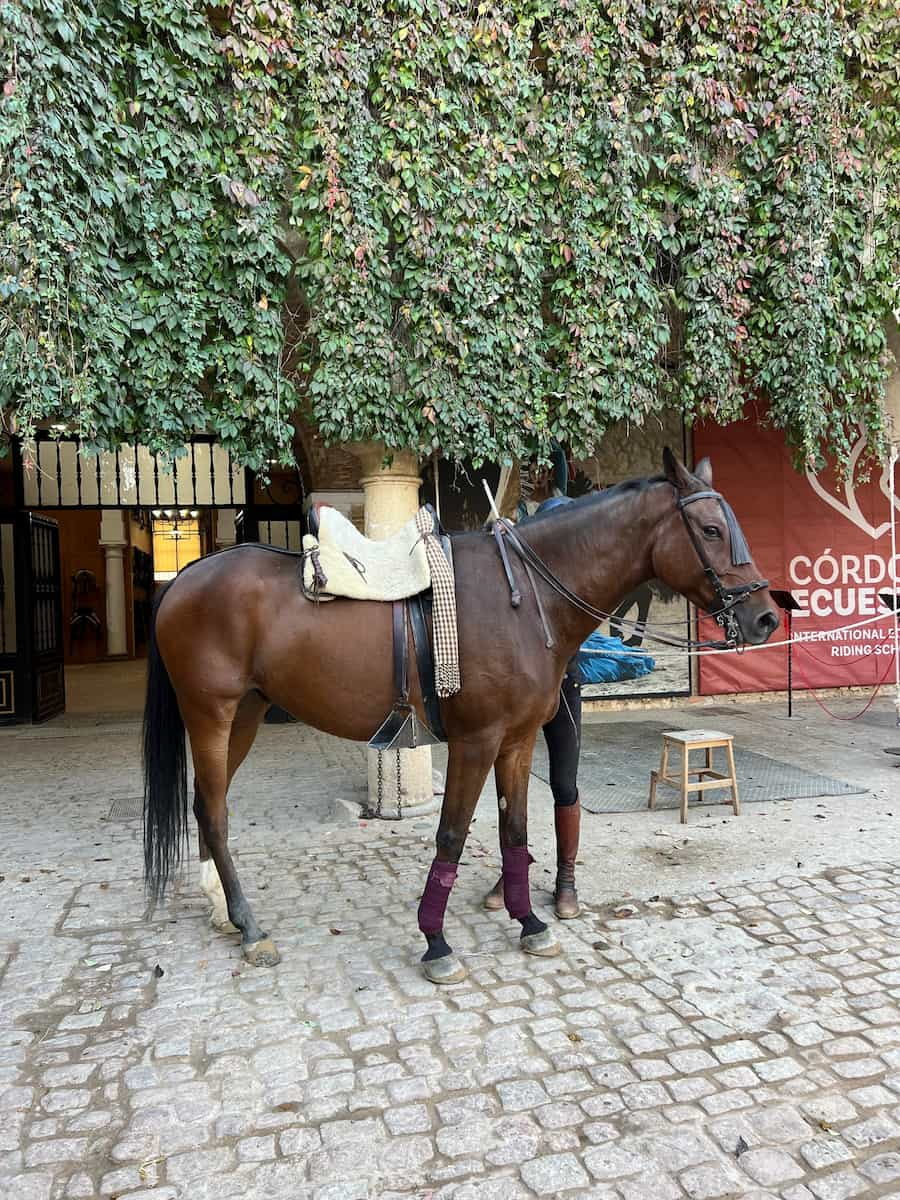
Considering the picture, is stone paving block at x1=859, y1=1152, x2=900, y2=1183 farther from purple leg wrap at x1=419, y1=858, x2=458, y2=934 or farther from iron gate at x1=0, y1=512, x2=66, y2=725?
iron gate at x1=0, y1=512, x2=66, y2=725

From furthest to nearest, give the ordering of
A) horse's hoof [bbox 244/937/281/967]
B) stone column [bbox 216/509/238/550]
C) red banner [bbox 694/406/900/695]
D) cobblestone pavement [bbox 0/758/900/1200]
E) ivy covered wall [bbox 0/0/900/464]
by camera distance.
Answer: stone column [bbox 216/509/238/550] → red banner [bbox 694/406/900/695] → ivy covered wall [bbox 0/0/900/464] → horse's hoof [bbox 244/937/281/967] → cobblestone pavement [bbox 0/758/900/1200]

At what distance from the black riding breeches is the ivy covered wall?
2.23 m

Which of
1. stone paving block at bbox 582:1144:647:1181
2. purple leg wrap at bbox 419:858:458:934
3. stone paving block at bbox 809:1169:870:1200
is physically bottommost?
stone paving block at bbox 582:1144:647:1181

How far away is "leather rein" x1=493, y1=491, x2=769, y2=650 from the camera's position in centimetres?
312

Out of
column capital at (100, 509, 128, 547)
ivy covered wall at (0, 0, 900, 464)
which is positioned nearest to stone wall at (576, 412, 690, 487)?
ivy covered wall at (0, 0, 900, 464)

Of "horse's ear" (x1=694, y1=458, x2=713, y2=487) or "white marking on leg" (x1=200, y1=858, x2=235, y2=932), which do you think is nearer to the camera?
"horse's ear" (x1=694, y1=458, x2=713, y2=487)

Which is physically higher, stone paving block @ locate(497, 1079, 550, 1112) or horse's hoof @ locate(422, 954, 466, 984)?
horse's hoof @ locate(422, 954, 466, 984)

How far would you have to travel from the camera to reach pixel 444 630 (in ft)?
10.5

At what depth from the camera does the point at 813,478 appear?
399 inches

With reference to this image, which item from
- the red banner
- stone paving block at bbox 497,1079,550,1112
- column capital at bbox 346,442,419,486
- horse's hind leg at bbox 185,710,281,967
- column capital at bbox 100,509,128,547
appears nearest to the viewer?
stone paving block at bbox 497,1079,550,1112

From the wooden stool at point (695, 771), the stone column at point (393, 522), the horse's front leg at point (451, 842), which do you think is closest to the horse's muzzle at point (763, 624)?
the horse's front leg at point (451, 842)

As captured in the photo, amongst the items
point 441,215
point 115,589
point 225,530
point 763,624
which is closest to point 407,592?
point 763,624

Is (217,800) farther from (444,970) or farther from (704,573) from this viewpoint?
(704,573)

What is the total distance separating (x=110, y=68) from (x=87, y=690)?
1087 centimetres
